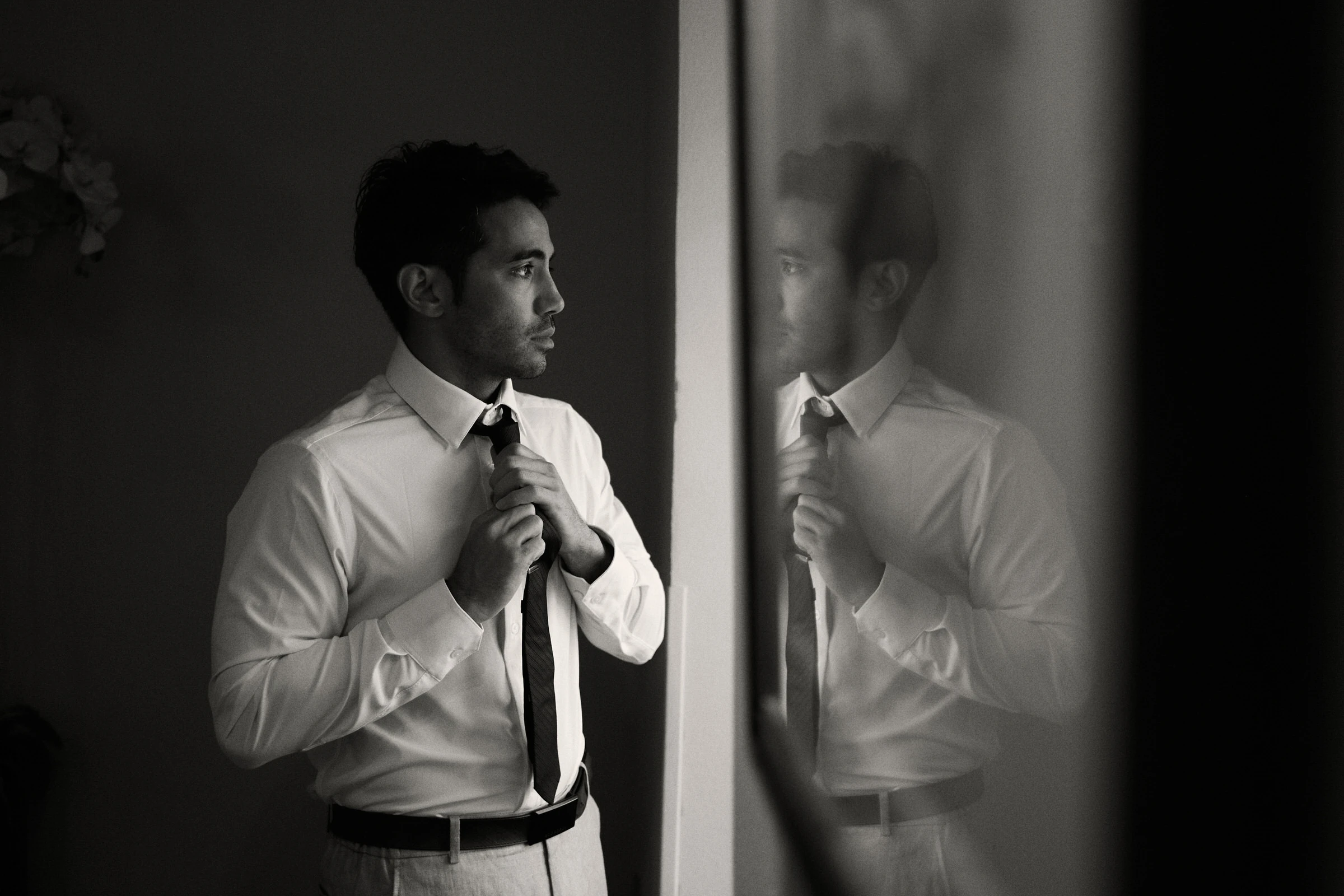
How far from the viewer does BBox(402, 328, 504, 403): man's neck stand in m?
1.40

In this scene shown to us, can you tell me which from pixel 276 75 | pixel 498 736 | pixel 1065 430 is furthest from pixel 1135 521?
pixel 276 75

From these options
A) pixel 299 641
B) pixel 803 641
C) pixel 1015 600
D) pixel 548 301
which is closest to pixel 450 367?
pixel 548 301

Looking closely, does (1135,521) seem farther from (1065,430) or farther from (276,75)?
(276,75)

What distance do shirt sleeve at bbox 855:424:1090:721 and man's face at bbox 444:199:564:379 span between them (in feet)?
3.39

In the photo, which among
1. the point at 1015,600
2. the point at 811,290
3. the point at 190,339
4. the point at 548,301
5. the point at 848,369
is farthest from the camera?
the point at 190,339

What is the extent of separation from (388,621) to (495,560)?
15cm

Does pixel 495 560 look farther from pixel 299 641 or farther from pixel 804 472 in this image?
pixel 804 472

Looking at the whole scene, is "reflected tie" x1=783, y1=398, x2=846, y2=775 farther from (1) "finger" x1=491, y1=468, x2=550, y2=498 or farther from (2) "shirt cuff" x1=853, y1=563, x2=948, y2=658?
(1) "finger" x1=491, y1=468, x2=550, y2=498

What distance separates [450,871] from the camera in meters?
1.31

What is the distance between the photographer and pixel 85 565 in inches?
94.5

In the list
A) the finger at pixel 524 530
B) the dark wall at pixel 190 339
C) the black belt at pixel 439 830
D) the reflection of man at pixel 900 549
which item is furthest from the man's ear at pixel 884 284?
the dark wall at pixel 190 339

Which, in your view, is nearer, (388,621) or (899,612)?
(899,612)

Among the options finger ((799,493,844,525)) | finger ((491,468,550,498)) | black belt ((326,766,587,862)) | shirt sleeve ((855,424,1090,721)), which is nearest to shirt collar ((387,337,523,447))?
finger ((491,468,550,498))

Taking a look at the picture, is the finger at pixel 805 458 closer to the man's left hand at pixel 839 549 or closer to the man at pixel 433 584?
the man's left hand at pixel 839 549
